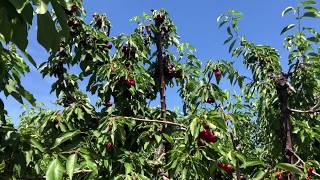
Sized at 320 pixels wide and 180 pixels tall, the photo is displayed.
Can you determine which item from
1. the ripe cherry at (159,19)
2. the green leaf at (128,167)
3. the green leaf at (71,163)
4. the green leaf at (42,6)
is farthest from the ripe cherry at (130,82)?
the green leaf at (42,6)

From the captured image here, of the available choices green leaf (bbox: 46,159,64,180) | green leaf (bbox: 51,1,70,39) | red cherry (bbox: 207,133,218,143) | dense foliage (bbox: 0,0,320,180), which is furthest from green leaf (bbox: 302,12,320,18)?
green leaf (bbox: 51,1,70,39)

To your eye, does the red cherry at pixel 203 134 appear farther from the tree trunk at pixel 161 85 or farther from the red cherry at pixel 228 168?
the tree trunk at pixel 161 85

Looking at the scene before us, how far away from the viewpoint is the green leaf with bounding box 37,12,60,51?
1.35 metres

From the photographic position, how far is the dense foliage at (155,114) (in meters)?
3.32

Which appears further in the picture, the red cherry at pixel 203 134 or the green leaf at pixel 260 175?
the red cherry at pixel 203 134

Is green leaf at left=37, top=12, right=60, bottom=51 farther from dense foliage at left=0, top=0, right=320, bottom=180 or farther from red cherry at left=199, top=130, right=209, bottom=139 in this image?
red cherry at left=199, top=130, right=209, bottom=139

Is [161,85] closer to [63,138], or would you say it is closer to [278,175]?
[63,138]

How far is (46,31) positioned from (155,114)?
11.1 feet

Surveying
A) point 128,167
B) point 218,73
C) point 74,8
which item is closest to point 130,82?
point 218,73

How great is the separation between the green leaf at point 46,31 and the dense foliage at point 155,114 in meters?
1.06

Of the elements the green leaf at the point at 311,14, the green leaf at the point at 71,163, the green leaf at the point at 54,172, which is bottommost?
the green leaf at the point at 54,172

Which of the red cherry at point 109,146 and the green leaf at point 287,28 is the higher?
the green leaf at point 287,28

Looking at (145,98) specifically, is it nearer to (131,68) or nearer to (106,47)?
(131,68)

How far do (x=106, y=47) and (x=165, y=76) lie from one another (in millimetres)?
721
